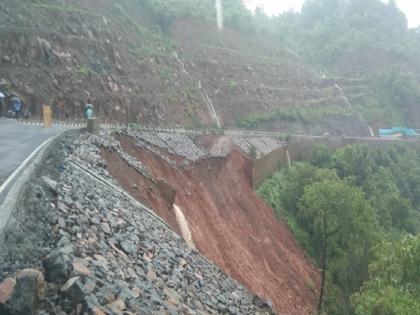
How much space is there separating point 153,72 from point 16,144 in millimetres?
35470

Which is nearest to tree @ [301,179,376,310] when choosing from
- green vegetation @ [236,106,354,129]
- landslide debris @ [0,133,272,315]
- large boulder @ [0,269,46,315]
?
landslide debris @ [0,133,272,315]

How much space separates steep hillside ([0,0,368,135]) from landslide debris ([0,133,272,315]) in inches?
894

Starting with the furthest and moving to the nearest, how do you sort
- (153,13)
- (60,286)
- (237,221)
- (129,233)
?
(153,13), (237,221), (129,233), (60,286)

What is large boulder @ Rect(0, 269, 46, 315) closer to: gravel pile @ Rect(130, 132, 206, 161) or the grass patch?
gravel pile @ Rect(130, 132, 206, 161)

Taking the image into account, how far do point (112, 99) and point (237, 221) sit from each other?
57.1 ft

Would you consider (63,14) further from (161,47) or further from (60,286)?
(60,286)

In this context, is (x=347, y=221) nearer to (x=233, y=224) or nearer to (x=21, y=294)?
(x=233, y=224)

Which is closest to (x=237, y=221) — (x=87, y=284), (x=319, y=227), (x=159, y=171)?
(x=319, y=227)

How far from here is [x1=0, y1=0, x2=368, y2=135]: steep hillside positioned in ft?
126

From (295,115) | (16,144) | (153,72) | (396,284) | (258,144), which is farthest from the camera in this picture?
(295,115)

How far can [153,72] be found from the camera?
53.6 meters

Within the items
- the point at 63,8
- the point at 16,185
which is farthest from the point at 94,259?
the point at 63,8

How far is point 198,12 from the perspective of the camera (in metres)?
81.8

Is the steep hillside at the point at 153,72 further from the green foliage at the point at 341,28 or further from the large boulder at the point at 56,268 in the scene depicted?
the large boulder at the point at 56,268
